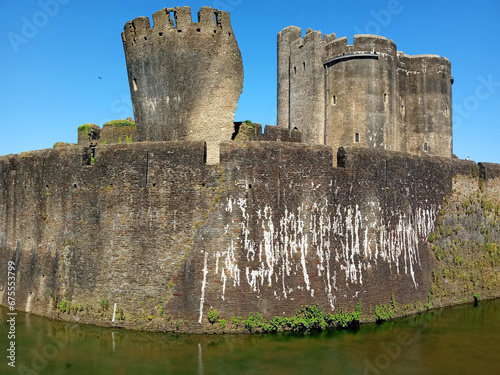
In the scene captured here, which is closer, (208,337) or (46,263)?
(208,337)

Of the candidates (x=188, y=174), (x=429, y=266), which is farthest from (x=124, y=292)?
(x=429, y=266)

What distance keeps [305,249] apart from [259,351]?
2.80m

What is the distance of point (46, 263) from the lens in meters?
12.8

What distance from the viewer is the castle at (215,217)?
1124cm

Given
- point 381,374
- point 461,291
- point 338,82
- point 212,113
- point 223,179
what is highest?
point 338,82

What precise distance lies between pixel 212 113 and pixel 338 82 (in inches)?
364

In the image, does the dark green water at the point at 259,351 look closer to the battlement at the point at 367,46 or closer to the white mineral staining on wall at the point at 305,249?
the white mineral staining on wall at the point at 305,249

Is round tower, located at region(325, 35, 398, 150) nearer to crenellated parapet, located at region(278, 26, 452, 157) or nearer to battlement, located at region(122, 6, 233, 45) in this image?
crenellated parapet, located at region(278, 26, 452, 157)

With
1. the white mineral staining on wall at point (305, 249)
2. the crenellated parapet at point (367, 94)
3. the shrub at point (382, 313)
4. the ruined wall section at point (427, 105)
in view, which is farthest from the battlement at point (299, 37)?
the shrub at point (382, 313)

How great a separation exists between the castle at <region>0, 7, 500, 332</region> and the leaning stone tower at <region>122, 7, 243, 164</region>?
44 millimetres

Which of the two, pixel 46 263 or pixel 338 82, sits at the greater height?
pixel 338 82

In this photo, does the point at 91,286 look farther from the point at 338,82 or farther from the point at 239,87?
the point at 338,82

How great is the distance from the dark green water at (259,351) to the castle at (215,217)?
0.56 metres

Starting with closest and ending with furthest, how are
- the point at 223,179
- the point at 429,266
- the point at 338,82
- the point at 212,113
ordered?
the point at 223,179 < the point at 429,266 < the point at 212,113 < the point at 338,82
